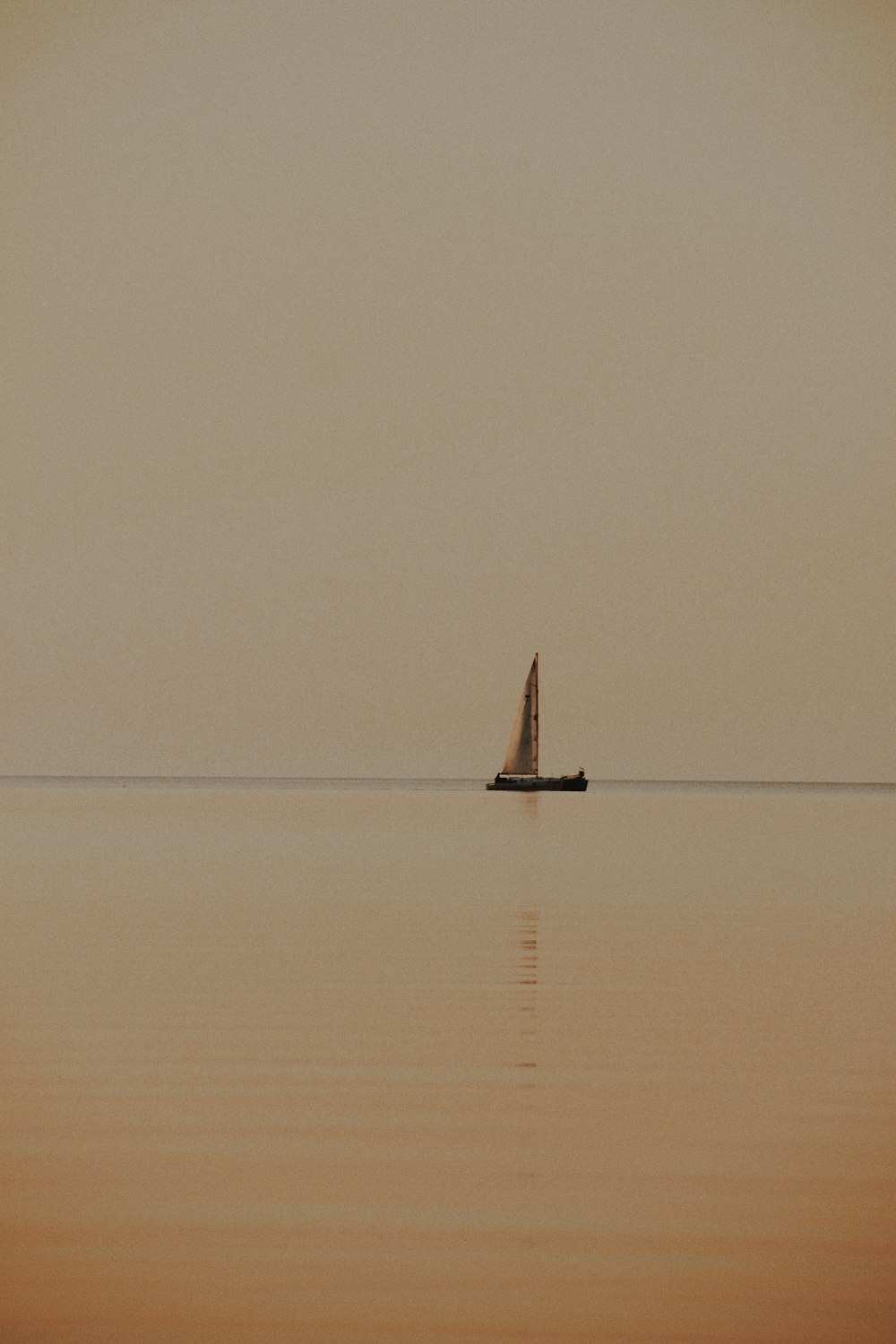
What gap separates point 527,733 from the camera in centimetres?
10938

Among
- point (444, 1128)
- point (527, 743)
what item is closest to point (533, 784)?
point (527, 743)

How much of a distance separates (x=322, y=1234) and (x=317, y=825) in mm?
47807

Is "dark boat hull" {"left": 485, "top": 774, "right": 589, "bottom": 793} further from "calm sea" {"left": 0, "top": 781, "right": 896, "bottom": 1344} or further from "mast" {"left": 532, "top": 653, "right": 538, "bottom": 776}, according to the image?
"calm sea" {"left": 0, "top": 781, "right": 896, "bottom": 1344}

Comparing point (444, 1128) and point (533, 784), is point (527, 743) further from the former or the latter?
point (444, 1128)

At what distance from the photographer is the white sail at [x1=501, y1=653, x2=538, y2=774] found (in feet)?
352

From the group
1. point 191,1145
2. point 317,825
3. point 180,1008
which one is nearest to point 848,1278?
point 191,1145

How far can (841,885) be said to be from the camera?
1038 inches

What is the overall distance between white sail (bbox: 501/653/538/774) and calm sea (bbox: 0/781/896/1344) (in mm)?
87192

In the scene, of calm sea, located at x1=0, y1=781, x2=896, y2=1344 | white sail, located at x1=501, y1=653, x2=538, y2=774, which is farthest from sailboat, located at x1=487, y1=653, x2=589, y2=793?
calm sea, located at x1=0, y1=781, x2=896, y2=1344

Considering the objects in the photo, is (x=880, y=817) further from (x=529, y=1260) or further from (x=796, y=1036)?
(x=529, y=1260)

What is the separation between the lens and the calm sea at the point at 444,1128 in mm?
5344

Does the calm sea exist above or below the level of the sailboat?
below

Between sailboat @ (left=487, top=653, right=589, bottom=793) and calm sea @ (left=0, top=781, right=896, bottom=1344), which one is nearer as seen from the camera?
calm sea @ (left=0, top=781, right=896, bottom=1344)

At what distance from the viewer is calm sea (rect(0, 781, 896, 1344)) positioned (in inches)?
210
